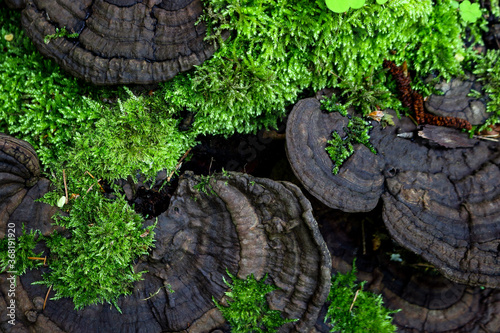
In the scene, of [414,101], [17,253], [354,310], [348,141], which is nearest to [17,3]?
[17,253]

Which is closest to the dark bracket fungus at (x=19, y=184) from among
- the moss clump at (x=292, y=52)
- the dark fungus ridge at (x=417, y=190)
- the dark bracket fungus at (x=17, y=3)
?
the dark bracket fungus at (x=17, y=3)

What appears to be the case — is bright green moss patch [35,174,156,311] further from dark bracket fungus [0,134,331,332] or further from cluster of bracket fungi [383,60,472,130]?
cluster of bracket fungi [383,60,472,130]

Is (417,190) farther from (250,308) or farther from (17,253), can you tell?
(17,253)

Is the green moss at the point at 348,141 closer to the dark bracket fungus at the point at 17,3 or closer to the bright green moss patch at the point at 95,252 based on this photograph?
the bright green moss patch at the point at 95,252

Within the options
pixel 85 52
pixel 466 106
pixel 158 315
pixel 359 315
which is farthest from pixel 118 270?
pixel 466 106

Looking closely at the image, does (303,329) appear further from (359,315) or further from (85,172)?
(85,172)
